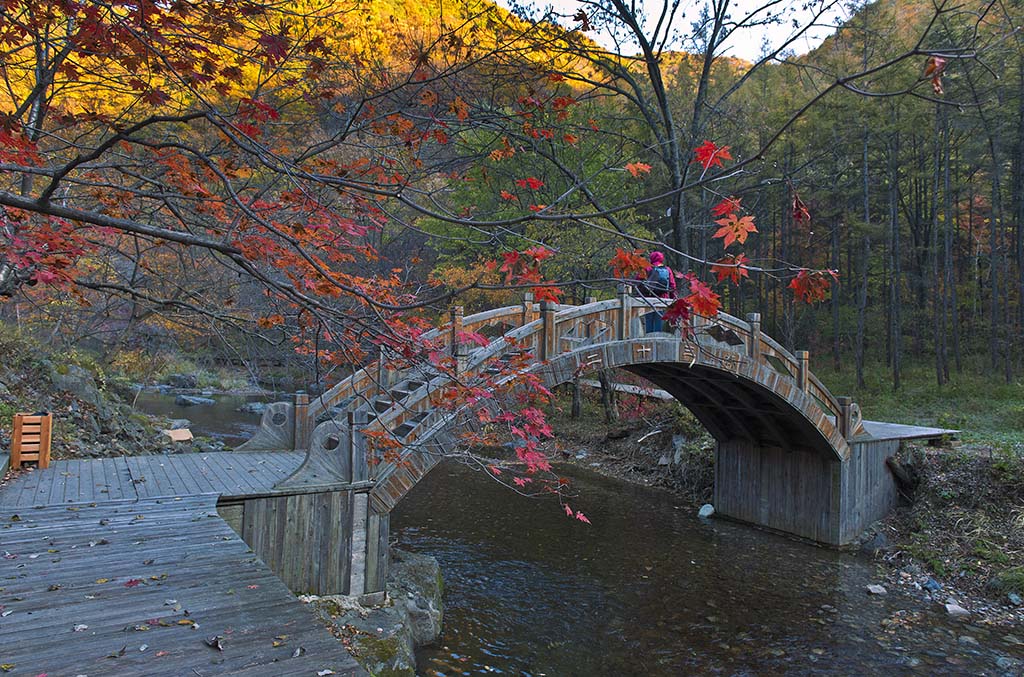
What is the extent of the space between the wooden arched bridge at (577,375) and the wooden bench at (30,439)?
2490 mm

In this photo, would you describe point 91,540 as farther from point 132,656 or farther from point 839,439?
point 839,439

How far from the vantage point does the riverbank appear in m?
9.48

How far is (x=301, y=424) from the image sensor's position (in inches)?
415

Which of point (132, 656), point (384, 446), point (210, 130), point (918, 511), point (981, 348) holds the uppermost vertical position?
point (210, 130)

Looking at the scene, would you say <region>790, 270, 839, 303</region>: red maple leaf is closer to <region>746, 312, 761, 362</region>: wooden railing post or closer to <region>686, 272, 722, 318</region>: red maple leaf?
<region>686, 272, 722, 318</region>: red maple leaf

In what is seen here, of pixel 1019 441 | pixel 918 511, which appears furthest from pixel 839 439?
pixel 1019 441

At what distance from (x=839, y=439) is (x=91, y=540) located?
457 inches

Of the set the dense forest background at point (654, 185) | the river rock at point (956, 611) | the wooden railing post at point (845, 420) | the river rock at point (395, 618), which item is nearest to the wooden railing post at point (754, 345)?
the dense forest background at point (654, 185)

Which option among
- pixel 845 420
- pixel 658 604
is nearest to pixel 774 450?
pixel 845 420

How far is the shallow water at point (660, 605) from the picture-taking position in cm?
772

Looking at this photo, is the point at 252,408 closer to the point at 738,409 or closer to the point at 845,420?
the point at 738,409

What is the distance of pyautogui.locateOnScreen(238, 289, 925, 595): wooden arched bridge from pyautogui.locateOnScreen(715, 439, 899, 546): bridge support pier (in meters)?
0.03

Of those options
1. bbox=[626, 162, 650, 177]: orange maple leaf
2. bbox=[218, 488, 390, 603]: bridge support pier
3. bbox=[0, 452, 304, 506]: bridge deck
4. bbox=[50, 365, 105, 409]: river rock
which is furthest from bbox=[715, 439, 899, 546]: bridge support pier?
bbox=[50, 365, 105, 409]: river rock

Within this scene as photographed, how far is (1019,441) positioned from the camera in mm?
12461
